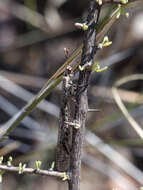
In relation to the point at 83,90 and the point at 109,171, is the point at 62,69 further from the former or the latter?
the point at 109,171

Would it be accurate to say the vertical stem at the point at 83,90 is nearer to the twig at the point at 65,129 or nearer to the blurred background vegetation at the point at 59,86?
the twig at the point at 65,129

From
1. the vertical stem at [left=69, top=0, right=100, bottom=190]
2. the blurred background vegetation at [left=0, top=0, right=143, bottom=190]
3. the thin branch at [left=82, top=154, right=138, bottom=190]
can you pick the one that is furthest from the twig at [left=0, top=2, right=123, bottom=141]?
the thin branch at [left=82, top=154, right=138, bottom=190]

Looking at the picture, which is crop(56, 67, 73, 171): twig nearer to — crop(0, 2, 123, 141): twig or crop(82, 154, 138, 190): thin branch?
crop(0, 2, 123, 141): twig

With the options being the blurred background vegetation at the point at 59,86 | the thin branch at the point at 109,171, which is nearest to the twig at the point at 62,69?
the blurred background vegetation at the point at 59,86

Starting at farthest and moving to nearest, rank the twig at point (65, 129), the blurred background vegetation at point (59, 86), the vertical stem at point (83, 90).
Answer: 1. the blurred background vegetation at point (59, 86)
2. the twig at point (65, 129)
3. the vertical stem at point (83, 90)

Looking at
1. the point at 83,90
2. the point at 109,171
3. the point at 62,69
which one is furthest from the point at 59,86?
the point at 83,90
